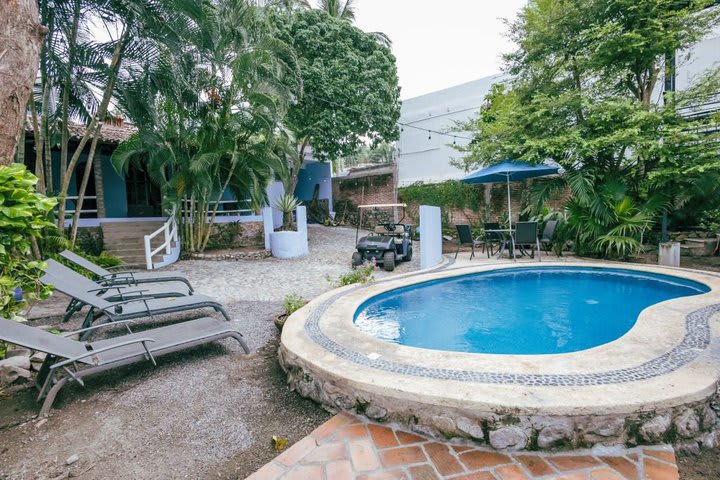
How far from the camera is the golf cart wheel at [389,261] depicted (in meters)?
8.23

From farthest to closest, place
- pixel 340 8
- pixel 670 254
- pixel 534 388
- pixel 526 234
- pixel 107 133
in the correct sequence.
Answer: pixel 340 8, pixel 107 133, pixel 526 234, pixel 670 254, pixel 534 388

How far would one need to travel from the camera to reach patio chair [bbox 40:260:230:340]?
395 centimetres

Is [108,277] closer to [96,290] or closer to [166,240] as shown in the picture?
[96,290]

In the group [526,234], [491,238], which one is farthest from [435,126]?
[526,234]

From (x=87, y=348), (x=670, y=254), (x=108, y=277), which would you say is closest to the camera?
(x=87, y=348)

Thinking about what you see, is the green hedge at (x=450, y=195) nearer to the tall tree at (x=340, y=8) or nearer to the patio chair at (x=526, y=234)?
the patio chair at (x=526, y=234)

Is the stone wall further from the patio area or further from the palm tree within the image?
the palm tree

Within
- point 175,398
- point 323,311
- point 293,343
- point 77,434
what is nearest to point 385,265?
point 323,311

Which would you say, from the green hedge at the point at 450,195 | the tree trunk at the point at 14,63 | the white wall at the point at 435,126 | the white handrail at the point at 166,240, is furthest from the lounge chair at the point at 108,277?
the white wall at the point at 435,126

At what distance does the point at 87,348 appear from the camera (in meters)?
3.01

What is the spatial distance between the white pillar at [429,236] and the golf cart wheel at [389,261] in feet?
2.35

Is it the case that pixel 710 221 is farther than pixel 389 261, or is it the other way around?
pixel 710 221

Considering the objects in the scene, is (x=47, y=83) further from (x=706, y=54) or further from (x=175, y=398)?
(x=706, y=54)

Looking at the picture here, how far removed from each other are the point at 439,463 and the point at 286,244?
9527 millimetres
